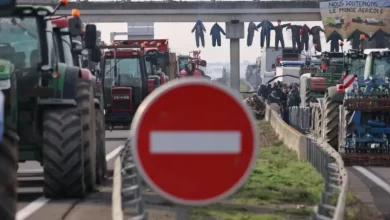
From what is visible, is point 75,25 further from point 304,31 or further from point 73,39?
point 304,31

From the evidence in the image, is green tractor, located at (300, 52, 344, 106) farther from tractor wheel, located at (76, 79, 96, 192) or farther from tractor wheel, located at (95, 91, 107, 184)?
tractor wheel, located at (76, 79, 96, 192)

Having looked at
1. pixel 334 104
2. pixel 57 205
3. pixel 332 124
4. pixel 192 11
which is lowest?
pixel 332 124

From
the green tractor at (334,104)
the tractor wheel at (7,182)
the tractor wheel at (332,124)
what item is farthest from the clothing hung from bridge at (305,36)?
the tractor wheel at (7,182)

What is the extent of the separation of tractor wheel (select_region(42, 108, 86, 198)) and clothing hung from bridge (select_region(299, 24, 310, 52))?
67201 millimetres

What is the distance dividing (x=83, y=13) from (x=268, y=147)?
47.8 meters

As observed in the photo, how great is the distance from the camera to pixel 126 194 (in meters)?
11.1

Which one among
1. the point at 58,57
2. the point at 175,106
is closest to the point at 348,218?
the point at 58,57

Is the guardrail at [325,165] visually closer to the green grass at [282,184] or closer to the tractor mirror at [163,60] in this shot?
the green grass at [282,184]

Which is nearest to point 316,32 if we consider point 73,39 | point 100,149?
point 73,39

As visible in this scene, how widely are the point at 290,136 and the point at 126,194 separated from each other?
1662 cm

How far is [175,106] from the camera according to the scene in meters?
6.28

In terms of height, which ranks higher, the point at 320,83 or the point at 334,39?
the point at 334,39

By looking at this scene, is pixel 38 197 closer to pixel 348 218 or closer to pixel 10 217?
pixel 348 218

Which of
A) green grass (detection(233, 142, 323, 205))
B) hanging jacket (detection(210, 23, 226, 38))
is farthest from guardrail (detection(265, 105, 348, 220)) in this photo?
hanging jacket (detection(210, 23, 226, 38))
